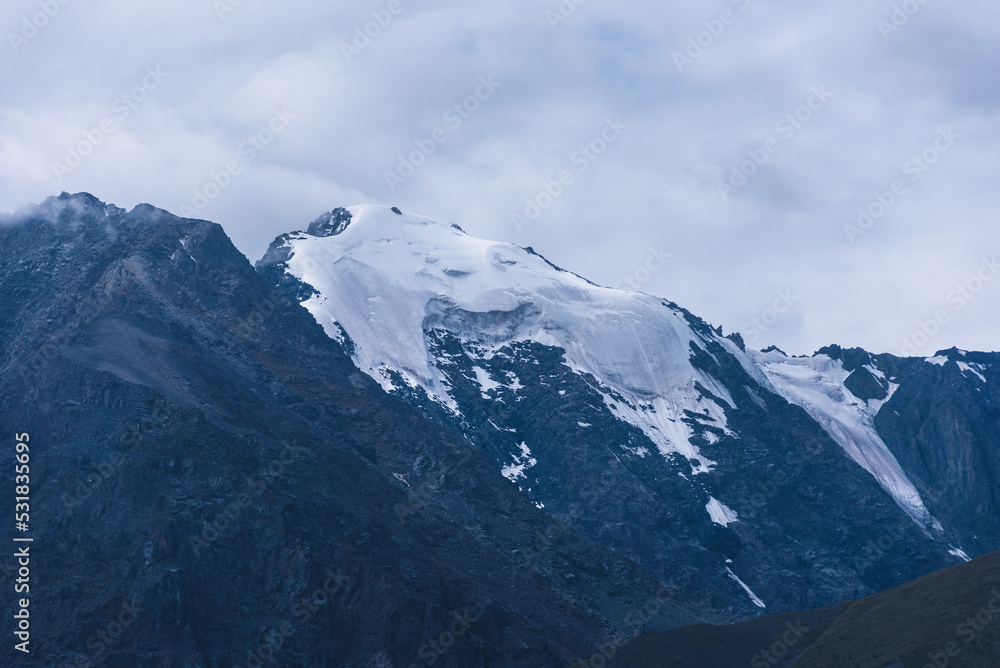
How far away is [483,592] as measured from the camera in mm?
189125

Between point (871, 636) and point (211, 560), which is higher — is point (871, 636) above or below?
above

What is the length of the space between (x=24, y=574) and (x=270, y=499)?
3318 centimetres

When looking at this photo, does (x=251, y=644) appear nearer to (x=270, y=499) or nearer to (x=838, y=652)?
(x=270, y=499)

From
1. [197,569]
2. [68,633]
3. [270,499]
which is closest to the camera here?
[68,633]

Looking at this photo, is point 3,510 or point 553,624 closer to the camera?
point 3,510

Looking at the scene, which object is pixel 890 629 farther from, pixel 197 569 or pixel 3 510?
pixel 3 510

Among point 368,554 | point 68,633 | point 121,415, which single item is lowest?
point 68,633

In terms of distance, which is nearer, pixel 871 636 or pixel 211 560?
pixel 211 560

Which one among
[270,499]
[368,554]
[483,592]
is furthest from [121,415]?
[483,592]

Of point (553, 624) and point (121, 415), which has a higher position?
point (121, 415)

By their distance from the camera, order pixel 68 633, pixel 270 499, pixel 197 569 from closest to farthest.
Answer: pixel 68 633, pixel 197 569, pixel 270 499

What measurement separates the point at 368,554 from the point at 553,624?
27889mm

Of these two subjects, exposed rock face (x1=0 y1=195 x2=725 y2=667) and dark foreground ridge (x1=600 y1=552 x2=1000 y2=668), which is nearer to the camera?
exposed rock face (x1=0 y1=195 x2=725 y2=667)

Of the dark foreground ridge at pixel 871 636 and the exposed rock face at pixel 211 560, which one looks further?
the dark foreground ridge at pixel 871 636
